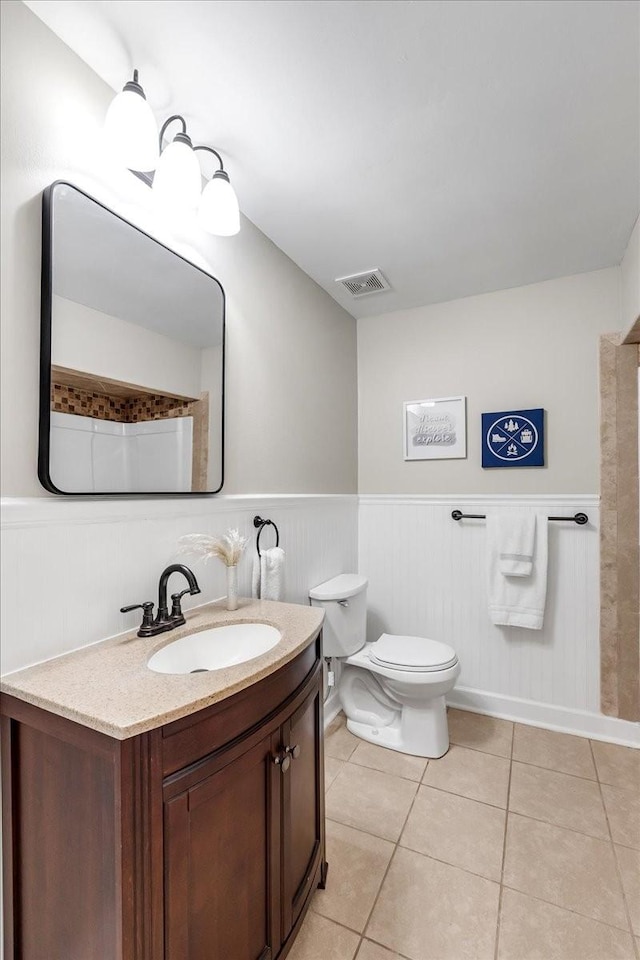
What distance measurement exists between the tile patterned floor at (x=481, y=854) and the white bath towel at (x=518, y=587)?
1.98 feet

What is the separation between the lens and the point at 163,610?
1.32m

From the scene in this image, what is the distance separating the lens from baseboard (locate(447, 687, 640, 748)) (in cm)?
226

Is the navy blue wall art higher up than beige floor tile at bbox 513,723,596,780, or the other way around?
the navy blue wall art

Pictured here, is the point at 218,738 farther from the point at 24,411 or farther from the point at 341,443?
the point at 341,443

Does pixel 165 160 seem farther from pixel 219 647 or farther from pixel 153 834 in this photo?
pixel 153 834

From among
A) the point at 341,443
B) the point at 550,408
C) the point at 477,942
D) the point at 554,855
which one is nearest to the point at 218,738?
the point at 477,942

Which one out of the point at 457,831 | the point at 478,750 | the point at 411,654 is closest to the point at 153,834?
the point at 457,831

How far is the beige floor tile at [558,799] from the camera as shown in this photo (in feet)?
5.66

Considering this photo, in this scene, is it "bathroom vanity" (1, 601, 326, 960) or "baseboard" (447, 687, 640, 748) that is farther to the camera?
"baseboard" (447, 687, 640, 748)

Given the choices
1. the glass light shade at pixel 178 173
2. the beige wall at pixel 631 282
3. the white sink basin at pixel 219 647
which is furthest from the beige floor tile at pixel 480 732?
the glass light shade at pixel 178 173

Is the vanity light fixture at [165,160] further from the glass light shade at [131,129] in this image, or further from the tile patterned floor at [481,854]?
the tile patterned floor at [481,854]

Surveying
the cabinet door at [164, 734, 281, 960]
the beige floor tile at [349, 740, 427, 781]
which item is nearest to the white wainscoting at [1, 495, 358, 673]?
the cabinet door at [164, 734, 281, 960]

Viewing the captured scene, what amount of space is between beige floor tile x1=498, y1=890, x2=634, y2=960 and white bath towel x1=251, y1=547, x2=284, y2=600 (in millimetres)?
1211

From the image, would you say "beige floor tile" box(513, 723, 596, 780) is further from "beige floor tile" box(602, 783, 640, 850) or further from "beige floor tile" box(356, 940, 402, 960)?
"beige floor tile" box(356, 940, 402, 960)
